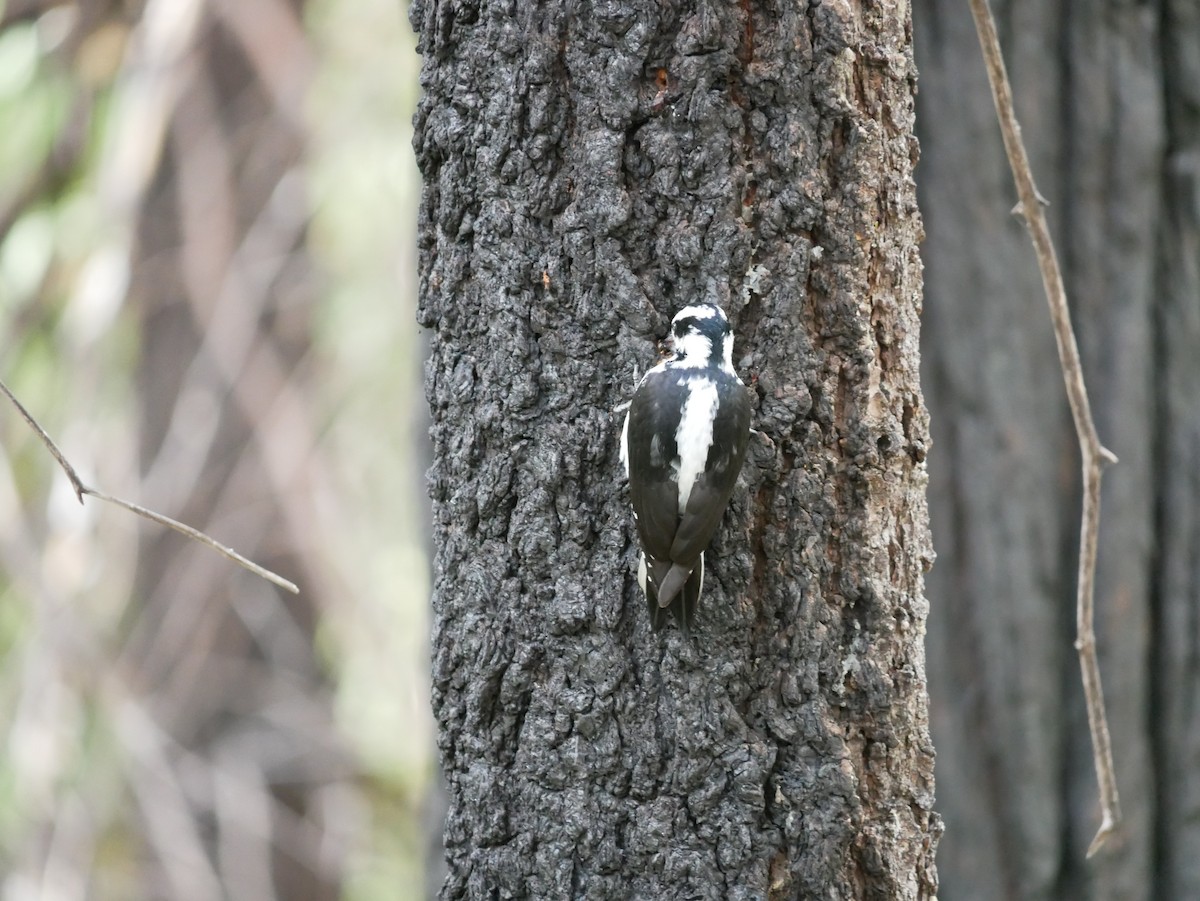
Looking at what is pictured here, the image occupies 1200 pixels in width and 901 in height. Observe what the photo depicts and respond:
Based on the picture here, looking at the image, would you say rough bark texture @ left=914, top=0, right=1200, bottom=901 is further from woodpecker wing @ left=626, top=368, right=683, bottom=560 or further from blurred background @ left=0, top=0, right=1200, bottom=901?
woodpecker wing @ left=626, top=368, right=683, bottom=560

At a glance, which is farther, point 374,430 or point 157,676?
point 374,430

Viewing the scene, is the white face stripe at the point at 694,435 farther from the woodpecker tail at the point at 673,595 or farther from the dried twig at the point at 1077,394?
the dried twig at the point at 1077,394

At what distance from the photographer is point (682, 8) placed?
2.28m

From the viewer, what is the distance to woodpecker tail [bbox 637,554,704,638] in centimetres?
223

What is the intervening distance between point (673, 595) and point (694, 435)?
0.30 metres

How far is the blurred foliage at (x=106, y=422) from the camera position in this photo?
17.4ft

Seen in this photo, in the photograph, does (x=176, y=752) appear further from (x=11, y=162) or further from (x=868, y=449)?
(x=868, y=449)

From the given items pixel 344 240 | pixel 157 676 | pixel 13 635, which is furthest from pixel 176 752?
pixel 344 240

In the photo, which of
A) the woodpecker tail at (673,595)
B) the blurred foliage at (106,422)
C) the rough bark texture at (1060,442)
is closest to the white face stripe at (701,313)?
the woodpecker tail at (673,595)

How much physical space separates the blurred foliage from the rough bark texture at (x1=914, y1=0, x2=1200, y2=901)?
191 cm

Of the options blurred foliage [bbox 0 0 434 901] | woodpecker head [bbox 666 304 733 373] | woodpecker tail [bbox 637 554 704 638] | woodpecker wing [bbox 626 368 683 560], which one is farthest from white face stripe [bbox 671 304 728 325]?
blurred foliage [bbox 0 0 434 901]

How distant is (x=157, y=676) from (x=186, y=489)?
0.95m

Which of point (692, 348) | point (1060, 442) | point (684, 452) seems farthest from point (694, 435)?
point (1060, 442)

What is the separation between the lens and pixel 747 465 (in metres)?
2.35
